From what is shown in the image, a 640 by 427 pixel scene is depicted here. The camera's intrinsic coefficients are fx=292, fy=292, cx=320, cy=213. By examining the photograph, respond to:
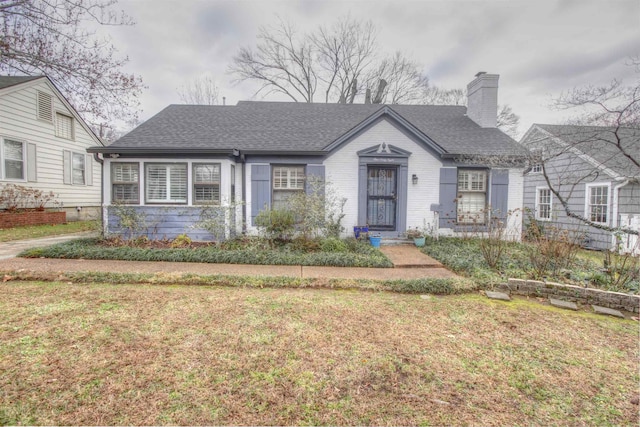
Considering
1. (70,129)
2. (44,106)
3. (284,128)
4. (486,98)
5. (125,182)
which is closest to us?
(125,182)

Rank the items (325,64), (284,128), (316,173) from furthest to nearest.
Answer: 1. (325,64)
2. (284,128)
3. (316,173)

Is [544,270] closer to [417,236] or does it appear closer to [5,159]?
[417,236]

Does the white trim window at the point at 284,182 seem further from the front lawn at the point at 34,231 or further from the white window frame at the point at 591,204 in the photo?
the white window frame at the point at 591,204

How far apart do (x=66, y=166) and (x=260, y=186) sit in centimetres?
1075

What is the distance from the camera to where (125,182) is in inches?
328

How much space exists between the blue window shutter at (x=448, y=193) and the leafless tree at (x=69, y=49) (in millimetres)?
10041

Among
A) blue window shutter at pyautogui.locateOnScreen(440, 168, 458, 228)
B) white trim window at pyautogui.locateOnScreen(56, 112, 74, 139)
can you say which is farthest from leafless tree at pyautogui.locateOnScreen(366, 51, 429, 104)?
white trim window at pyautogui.locateOnScreen(56, 112, 74, 139)

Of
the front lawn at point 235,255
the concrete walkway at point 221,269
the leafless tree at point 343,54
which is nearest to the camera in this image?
the concrete walkway at point 221,269

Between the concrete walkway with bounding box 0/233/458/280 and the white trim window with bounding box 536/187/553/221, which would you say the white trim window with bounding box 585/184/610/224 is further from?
the concrete walkway with bounding box 0/233/458/280

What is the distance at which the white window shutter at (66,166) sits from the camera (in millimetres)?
13148

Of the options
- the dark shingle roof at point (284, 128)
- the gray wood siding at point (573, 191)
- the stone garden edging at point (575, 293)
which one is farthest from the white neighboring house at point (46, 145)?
the gray wood siding at point (573, 191)

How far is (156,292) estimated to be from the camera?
450cm

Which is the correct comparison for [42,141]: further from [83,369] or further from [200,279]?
[83,369]

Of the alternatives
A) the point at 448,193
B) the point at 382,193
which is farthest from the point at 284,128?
the point at 448,193
